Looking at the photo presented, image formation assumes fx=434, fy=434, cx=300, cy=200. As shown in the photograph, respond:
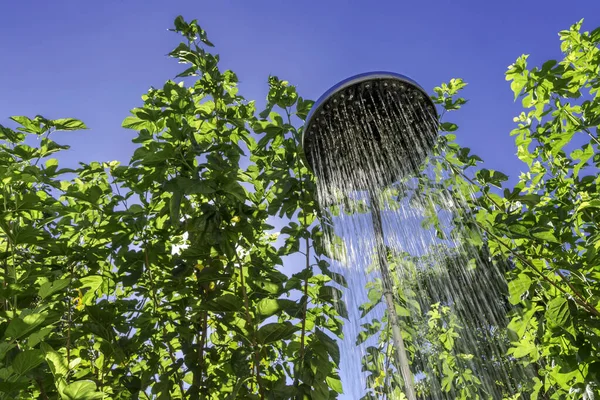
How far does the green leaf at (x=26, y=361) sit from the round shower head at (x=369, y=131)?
117 cm

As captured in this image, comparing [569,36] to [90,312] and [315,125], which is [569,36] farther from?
[90,312]

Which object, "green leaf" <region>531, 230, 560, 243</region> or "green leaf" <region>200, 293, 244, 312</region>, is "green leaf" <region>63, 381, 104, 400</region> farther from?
"green leaf" <region>531, 230, 560, 243</region>

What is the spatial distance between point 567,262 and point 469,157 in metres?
0.69

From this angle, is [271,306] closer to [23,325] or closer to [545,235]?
[23,325]

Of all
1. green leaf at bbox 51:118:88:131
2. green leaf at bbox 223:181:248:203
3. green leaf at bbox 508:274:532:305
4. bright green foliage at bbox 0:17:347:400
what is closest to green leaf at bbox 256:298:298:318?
bright green foliage at bbox 0:17:347:400

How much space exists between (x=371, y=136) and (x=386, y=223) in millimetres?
405

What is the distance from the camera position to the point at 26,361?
942 mm

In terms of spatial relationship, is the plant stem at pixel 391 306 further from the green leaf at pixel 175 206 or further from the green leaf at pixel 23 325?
the green leaf at pixel 23 325

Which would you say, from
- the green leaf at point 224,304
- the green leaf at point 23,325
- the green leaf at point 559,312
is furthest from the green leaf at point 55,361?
the green leaf at point 559,312

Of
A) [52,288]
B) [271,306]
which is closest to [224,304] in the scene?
[271,306]

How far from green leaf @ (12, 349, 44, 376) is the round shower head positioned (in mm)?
1169

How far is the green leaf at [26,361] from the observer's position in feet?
3.07

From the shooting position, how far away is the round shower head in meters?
1.71

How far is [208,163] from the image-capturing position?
156 centimetres
